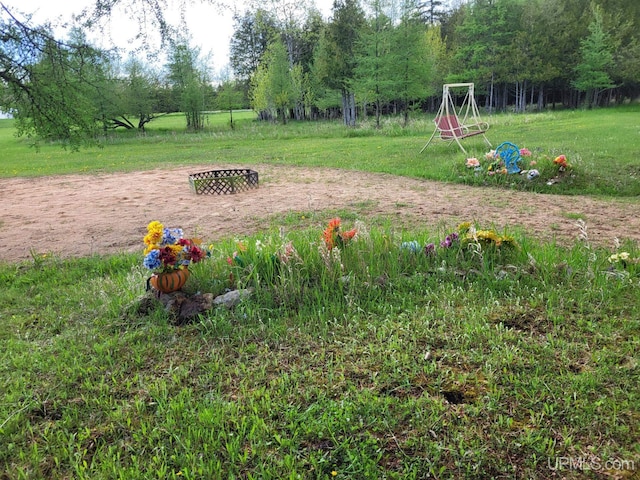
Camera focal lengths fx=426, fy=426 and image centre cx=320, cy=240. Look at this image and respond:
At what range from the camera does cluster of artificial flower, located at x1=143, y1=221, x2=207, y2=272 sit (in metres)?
2.96

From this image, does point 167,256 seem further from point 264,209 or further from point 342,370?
point 264,209

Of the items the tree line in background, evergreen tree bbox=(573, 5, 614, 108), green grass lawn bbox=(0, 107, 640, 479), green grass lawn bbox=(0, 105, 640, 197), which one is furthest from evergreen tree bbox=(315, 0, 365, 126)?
green grass lawn bbox=(0, 107, 640, 479)

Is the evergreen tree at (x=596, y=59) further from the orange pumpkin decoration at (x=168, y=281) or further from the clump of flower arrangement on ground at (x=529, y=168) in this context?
the orange pumpkin decoration at (x=168, y=281)

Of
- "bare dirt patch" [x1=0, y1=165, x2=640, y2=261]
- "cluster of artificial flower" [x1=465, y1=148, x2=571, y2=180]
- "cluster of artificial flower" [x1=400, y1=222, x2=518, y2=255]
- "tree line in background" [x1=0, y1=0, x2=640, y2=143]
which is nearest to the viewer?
Answer: "cluster of artificial flower" [x1=400, y1=222, x2=518, y2=255]

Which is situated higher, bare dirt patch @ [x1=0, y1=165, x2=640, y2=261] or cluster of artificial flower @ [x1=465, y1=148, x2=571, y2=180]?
cluster of artificial flower @ [x1=465, y1=148, x2=571, y2=180]

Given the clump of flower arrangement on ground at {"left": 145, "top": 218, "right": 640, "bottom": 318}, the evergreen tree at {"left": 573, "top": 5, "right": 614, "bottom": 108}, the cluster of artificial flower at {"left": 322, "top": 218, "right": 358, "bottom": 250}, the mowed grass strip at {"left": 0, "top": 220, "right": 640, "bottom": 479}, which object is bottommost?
the mowed grass strip at {"left": 0, "top": 220, "right": 640, "bottom": 479}

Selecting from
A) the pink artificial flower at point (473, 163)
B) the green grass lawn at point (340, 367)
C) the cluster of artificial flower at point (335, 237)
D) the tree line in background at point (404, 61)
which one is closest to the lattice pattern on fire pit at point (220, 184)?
the green grass lawn at point (340, 367)

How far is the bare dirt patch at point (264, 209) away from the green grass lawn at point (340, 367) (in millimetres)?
1259

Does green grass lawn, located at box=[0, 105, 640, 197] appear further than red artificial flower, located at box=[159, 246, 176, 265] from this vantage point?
Yes

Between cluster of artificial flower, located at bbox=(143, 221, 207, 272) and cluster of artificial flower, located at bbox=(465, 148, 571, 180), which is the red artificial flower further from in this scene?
cluster of artificial flower, located at bbox=(465, 148, 571, 180)

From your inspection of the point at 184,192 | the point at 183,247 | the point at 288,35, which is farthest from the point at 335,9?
the point at 183,247

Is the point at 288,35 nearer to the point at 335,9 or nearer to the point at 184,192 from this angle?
the point at 335,9

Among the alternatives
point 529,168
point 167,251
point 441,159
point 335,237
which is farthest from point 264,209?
point 441,159

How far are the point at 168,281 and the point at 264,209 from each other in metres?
3.51
